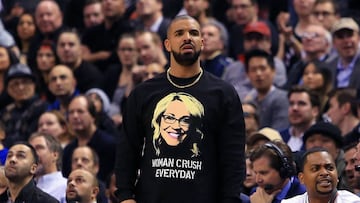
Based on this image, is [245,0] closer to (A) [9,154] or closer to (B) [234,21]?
(B) [234,21]

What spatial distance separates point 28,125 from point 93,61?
2.39 meters

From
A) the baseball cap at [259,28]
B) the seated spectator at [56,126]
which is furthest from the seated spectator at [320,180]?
the baseball cap at [259,28]

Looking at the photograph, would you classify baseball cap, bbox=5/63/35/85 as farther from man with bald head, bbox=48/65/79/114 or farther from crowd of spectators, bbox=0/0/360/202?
man with bald head, bbox=48/65/79/114

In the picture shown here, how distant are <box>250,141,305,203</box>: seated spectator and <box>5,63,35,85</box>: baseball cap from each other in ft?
19.1

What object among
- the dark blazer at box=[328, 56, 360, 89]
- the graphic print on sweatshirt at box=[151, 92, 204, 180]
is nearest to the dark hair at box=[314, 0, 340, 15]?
the dark blazer at box=[328, 56, 360, 89]

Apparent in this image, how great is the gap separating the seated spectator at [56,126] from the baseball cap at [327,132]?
3453 mm

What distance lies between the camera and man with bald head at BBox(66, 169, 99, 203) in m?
10.5

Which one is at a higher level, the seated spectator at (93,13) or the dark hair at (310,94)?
the seated spectator at (93,13)

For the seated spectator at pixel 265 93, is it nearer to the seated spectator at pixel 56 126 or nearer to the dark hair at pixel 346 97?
the dark hair at pixel 346 97

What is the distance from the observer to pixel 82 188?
34.7ft

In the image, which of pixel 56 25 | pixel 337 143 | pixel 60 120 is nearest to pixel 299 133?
pixel 337 143

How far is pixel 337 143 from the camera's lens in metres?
10.9

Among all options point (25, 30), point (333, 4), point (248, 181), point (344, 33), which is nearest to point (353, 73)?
point (344, 33)

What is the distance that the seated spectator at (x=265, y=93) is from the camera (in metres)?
13.0
